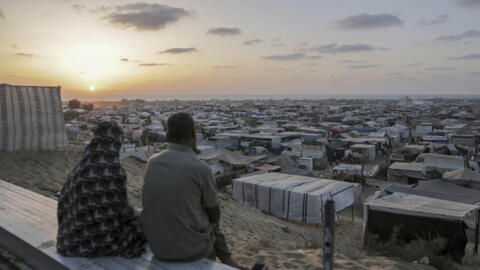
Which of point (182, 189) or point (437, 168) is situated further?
point (437, 168)

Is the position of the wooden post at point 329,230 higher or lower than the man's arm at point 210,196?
lower

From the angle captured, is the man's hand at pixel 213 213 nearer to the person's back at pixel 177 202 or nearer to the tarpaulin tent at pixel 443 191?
the person's back at pixel 177 202

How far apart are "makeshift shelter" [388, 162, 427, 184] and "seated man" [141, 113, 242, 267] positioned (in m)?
13.8

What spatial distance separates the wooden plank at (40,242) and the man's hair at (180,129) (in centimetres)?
88

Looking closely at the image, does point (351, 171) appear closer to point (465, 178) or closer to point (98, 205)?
point (465, 178)

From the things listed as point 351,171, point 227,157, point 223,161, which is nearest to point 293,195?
point 227,157

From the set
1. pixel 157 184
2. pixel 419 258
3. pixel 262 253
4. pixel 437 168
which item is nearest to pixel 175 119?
pixel 157 184

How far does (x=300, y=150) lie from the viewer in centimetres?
1941

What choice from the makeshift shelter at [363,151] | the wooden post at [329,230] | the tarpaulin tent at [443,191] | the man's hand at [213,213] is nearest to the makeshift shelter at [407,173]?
the tarpaulin tent at [443,191]

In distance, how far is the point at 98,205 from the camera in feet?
7.27

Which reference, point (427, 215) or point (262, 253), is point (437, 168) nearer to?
Answer: point (427, 215)

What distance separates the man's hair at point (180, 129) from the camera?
2.22 meters

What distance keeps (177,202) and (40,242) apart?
4.34 ft

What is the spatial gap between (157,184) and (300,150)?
58.5ft
